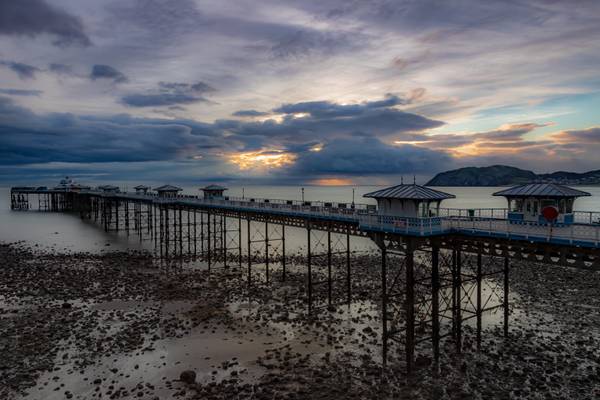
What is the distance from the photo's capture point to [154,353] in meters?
24.4

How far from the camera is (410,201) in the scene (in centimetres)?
2241

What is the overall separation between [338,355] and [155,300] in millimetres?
19646

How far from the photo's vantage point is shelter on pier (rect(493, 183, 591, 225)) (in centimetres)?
1989

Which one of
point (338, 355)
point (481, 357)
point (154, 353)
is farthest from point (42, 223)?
point (481, 357)

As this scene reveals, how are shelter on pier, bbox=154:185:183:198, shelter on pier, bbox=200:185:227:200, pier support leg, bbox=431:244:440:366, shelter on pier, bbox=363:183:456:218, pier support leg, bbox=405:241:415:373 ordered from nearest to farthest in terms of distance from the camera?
1. pier support leg, bbox=405:241:415:373
2. pier support leg, bbox=431:244:440:366
3. shelter on pier, bbox=363:183:456:218
4. shelter on pier, bbox=200:185:227:200
5. shelter on pier, bbox=154:185:183:198

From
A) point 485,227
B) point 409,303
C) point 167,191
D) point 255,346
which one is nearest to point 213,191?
point 167,191

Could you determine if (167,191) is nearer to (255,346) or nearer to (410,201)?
(255,346)

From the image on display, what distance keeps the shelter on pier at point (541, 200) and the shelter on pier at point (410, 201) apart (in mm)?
3380

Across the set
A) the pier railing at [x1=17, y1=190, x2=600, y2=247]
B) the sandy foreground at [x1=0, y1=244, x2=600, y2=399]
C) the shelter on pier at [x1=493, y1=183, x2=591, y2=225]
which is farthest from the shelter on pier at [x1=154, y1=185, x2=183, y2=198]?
the shelter on pier at [x1=493, y1=183, x2=591, y2=225]

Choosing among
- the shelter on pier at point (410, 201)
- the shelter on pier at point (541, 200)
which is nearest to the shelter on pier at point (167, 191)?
the shelter on pier at point (410, 201)

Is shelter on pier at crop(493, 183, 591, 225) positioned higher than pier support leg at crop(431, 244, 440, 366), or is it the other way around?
shelter on pier at crop(493, 183, 591, 225)

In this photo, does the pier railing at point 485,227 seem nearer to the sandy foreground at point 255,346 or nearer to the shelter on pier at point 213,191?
the sandy foreground at point 255,346

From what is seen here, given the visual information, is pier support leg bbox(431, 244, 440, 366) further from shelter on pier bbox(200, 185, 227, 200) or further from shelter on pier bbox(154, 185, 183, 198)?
shelter on pier bbox(154, 185, 183, 198)

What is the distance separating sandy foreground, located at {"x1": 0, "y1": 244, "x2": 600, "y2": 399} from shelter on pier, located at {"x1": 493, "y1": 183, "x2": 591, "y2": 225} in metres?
8.82
